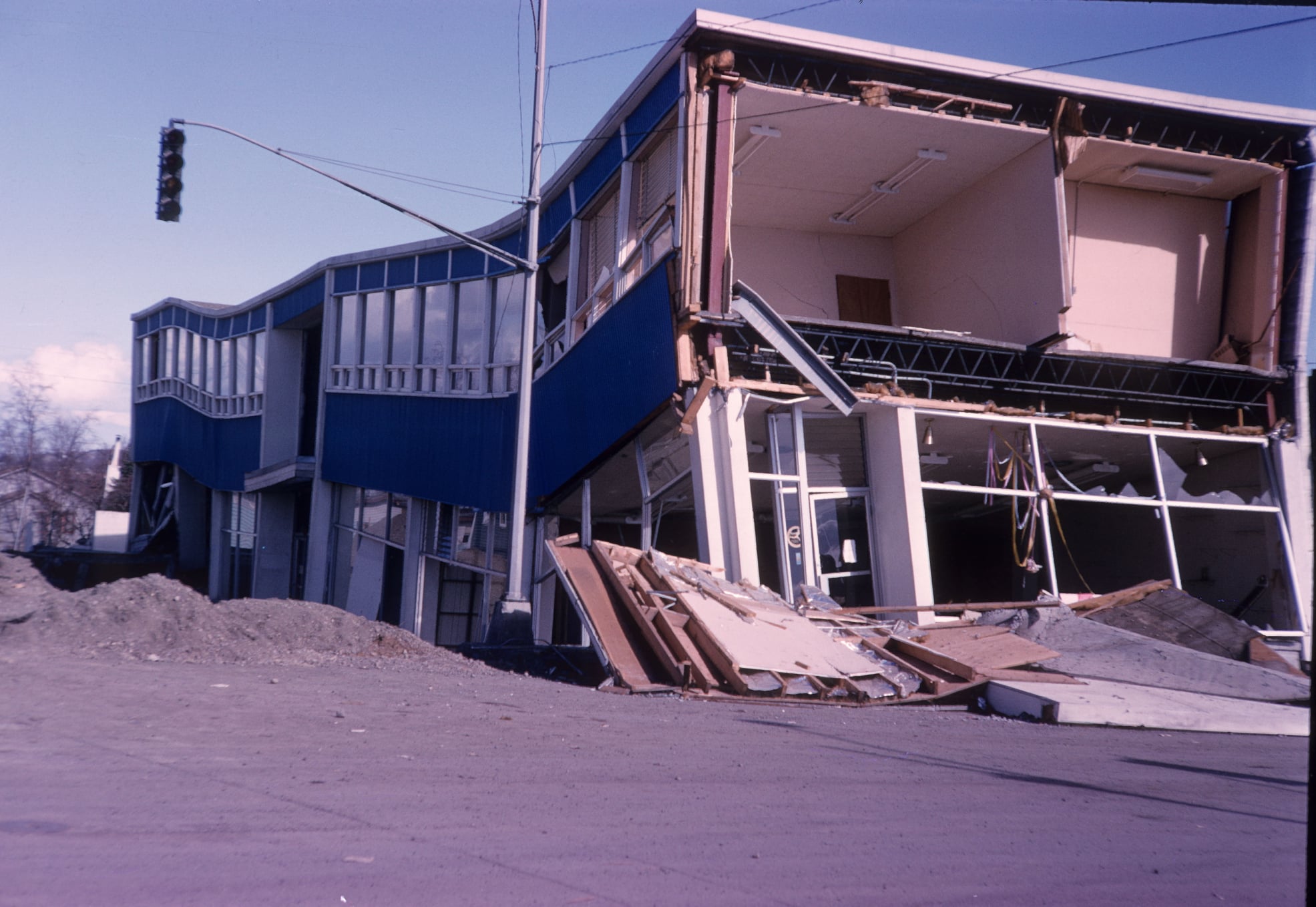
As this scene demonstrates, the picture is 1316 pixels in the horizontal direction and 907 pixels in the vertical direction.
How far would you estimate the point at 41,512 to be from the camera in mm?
56000

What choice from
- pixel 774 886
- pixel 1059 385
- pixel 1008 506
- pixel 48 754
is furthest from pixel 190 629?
pixel 1008 506

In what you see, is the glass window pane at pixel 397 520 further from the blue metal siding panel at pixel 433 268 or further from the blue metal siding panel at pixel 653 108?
the blue metal siding panel at pixel 653 108

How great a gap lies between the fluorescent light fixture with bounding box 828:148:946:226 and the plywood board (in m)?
9.59

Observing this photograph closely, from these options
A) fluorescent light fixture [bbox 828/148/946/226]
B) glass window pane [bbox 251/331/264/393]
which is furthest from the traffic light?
glass window pane [bbox 251/331/264/393]

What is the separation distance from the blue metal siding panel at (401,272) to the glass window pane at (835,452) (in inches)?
565

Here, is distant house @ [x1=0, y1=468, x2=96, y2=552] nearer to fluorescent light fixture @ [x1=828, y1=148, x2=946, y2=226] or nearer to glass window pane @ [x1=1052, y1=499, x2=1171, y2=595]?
fluorescent light fixture @ [x1=828, y1=148, x2=946, y2=226]

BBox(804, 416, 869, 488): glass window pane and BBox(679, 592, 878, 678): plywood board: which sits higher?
BBox(804, 416, 869, 488): glass window pane

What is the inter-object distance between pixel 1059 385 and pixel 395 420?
55.3 feet

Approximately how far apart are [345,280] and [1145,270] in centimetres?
2126

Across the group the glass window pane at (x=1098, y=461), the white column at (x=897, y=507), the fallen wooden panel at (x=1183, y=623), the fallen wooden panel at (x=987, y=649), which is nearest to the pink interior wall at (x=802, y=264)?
the glass window pane at (x=1098, y=461)

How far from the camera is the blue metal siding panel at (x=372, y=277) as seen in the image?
2831 centimetres

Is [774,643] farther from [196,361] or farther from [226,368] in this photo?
[196,361]

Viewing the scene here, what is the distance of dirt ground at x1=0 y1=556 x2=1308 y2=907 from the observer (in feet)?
13.1

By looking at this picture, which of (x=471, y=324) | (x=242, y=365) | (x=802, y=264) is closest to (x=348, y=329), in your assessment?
(x=471, y=324)
